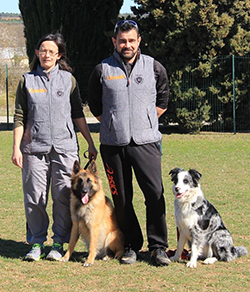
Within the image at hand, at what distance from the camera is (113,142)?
17.3 feet

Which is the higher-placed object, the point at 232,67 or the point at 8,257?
the point at 232,67

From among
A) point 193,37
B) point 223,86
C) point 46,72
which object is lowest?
point 46,72

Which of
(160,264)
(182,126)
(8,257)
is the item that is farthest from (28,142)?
(182,126)

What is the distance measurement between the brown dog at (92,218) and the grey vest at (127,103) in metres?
0.46

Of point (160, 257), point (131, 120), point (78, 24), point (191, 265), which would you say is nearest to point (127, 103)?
point (131, 120)

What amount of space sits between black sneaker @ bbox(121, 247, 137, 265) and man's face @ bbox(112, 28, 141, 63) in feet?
6.43

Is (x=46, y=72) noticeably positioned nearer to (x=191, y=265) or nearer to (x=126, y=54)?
(x=126, y=54)

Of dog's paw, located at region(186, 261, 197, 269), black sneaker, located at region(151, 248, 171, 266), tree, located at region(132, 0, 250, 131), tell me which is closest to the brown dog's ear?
black sneaker, located at region(151, 248, 171, 266)

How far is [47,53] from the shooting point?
5.43m

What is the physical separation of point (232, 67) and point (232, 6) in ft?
7.11

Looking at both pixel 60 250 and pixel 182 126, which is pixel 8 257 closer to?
pixel 60 250

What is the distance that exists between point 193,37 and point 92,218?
1321 cm

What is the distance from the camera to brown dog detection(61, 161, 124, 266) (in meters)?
5.45

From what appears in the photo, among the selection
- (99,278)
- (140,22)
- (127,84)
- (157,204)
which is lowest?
(99,278)
